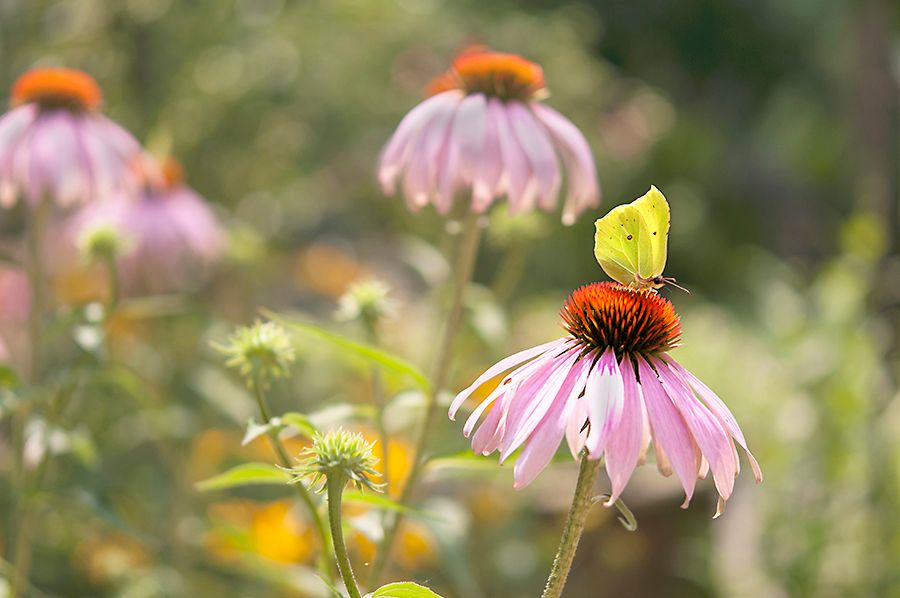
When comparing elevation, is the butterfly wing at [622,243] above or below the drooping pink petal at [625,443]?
above

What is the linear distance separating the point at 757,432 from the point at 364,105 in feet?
4.14

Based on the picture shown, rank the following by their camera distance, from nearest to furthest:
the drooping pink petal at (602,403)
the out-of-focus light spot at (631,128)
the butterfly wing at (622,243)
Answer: the drooping pink petal at (602,403)
the butterfly wing at (622,243)
the out-of-focus light spot at (631,128)

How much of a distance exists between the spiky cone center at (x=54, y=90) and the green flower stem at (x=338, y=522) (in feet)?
2.51

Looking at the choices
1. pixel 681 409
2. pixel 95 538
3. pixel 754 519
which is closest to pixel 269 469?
pixel 681 409

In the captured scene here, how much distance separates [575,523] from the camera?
56 centimetres

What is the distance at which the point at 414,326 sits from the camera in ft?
9.66

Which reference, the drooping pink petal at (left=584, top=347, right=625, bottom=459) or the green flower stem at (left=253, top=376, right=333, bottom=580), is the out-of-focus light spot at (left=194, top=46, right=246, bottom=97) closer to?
the green flower stem at (left=253, top=376, right=333, bottom=580)

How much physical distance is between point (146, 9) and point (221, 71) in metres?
0.21

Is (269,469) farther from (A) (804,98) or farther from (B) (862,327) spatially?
(A) (804,98)

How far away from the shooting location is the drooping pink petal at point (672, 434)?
1.74 feet

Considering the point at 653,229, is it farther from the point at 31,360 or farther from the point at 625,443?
the point at 31,360

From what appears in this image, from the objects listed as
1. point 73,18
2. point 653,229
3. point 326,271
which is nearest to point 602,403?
point 653,229

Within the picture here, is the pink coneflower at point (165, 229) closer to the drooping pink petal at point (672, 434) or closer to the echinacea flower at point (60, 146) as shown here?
the echinacea flower at point (60, 146)

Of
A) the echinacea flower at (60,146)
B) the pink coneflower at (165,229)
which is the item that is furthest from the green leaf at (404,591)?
the pink coneflower at (165,229)
